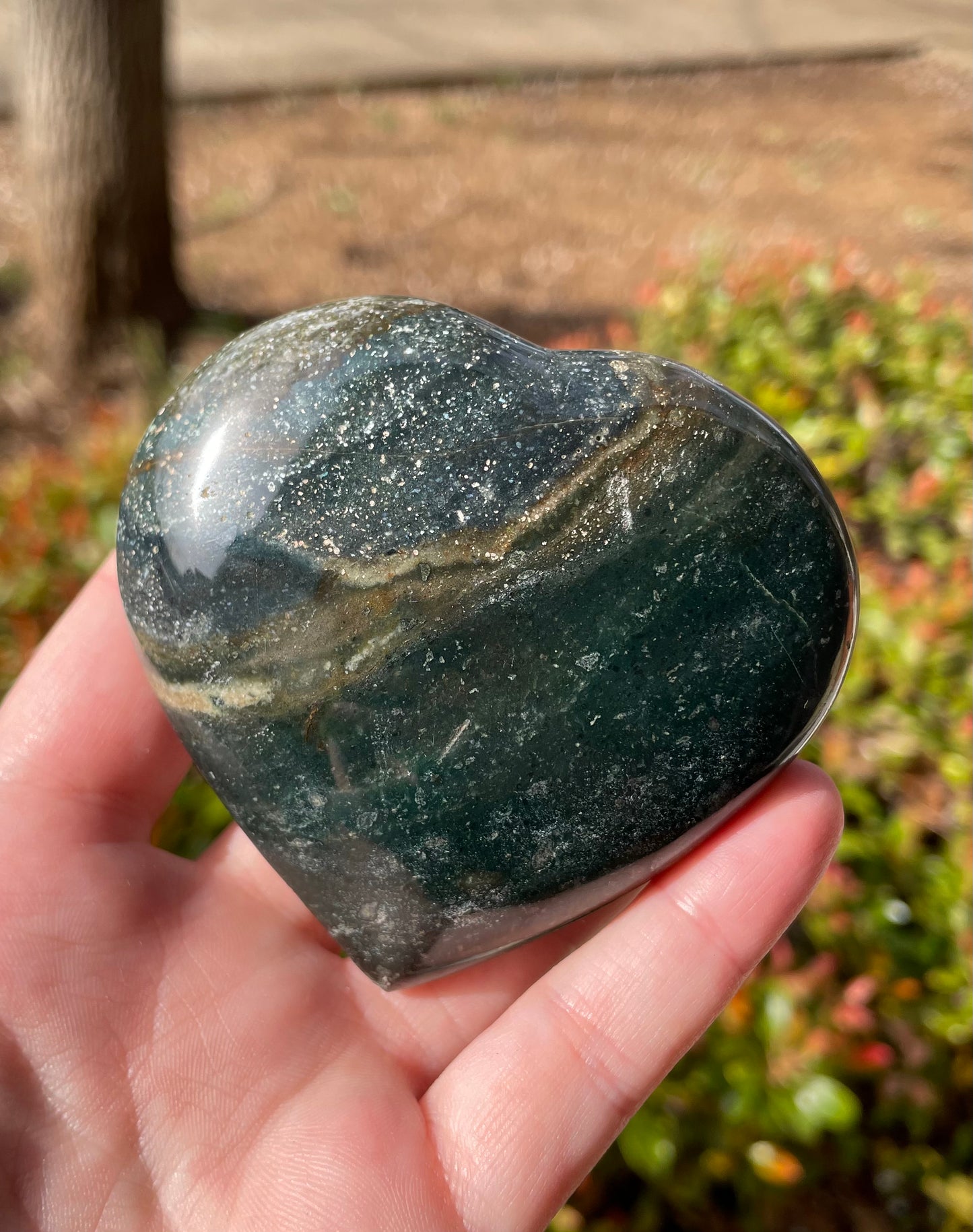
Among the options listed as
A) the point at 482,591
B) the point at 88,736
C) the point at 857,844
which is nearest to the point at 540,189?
the point at 857,844

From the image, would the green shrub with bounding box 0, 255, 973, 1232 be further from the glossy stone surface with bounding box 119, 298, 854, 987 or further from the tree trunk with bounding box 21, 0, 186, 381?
the tree trunk with bounding box 21, 0, 186, 381

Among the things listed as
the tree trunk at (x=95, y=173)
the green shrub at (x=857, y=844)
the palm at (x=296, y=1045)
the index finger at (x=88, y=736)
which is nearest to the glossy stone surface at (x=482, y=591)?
the palm at (x=296, y=1045)

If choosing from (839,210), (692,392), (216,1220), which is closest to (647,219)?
(839,210)

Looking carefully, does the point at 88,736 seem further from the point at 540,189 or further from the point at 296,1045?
the point at 540,189

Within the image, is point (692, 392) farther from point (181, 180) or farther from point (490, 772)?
point (181, 180)

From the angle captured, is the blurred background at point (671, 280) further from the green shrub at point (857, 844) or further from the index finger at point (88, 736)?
the index finger at point (88, 736)

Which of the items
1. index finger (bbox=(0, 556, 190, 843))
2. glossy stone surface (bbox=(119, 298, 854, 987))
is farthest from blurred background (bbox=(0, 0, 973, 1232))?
glossy stone surface (bbox=(119, 298, 854, 987))
